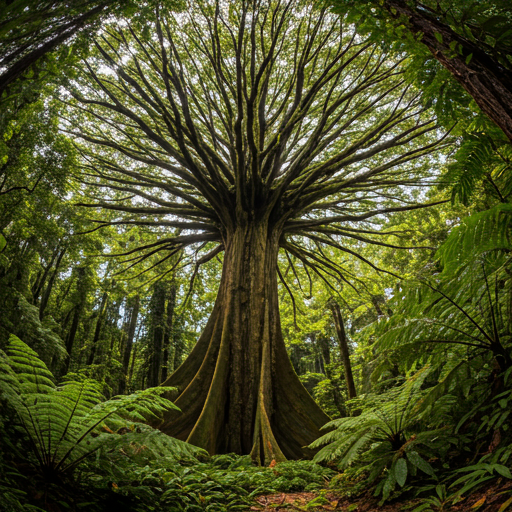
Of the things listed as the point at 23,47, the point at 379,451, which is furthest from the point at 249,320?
the point at 23,47

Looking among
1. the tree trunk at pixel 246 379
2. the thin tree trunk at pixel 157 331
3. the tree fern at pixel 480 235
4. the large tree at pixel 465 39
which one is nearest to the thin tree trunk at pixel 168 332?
the thin tree trunk at pixel 157 331

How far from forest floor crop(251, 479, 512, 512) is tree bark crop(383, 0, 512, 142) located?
4.43 ft

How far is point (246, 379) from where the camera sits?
4707 millimetres

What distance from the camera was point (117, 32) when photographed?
463 centimetres

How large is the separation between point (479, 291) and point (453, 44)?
1.35m

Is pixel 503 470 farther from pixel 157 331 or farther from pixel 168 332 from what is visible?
pixel 168 332

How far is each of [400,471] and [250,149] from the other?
15.1ft

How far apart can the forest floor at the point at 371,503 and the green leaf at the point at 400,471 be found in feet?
0.29

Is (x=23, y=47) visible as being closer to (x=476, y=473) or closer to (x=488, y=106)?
(x=488, y=106)

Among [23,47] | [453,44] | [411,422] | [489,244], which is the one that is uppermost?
[23,47]

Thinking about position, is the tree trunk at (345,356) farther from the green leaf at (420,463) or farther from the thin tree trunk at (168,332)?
the green leaf at (420,463)

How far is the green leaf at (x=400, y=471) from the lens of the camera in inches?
59.3

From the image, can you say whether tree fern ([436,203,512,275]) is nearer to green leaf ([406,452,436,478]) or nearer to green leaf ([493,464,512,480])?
green leaf ([493,464,512,480])

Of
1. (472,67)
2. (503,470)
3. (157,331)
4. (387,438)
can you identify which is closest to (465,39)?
(472,67)
